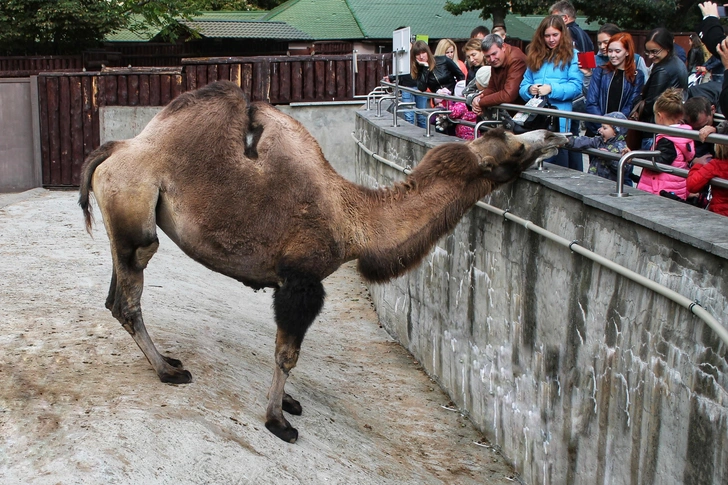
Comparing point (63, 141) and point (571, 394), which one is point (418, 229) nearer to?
point (571, 394)

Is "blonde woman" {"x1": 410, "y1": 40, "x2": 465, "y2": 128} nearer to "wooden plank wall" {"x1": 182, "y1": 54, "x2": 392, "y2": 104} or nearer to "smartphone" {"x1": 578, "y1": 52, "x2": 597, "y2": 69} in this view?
"smartphone" {"x1": 578, "y1": 52, "x2": 597, "y2": 69}

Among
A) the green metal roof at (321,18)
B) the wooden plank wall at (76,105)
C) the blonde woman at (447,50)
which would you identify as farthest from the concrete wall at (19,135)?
the green metal roof at (321,18)

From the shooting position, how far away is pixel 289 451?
598cm

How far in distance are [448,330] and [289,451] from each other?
8.84ft

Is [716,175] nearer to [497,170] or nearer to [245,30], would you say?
[497,170]

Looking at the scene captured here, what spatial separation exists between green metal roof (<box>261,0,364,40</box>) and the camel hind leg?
3056cm

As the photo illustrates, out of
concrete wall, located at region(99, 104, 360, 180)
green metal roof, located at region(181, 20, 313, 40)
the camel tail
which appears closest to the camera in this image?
the camel tail

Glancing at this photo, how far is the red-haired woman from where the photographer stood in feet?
24.6

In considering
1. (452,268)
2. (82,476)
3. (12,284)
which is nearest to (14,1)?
(12,284)

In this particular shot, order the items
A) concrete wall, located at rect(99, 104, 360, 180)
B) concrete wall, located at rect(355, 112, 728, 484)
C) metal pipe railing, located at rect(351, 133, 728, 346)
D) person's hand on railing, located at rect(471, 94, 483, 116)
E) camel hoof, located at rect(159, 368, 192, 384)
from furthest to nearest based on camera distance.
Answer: concrete wall, located at rect(99, 104, 360, 180) < person's hand on railing, located at rect(471, 94, 483, 116) < camel hoof, located at rect(159, 368, 192, 384) < concrete wall, located at rect(355, 112, 728, 484) < metal pipe railing, located at rect(351, 133, 728, 346)

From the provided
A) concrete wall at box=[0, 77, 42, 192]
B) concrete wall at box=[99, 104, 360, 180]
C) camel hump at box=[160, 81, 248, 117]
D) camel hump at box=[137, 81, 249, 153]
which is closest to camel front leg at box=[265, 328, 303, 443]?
camel hump at box=[137, 81, 249, 153]

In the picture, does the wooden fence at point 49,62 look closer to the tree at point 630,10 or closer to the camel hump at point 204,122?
the tree at point 630,10

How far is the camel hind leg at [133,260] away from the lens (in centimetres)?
607

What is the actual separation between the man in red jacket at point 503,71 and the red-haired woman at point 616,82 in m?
0.73
